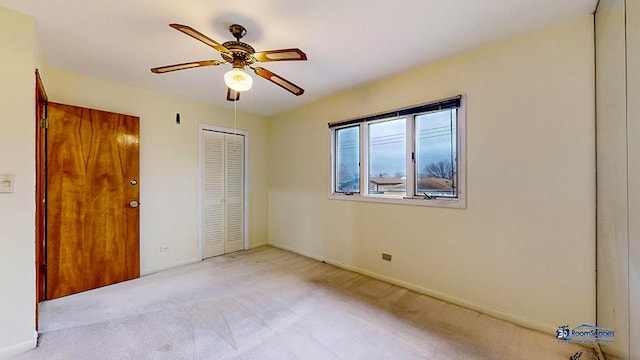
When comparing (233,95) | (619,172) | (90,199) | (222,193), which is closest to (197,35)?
(233,95)

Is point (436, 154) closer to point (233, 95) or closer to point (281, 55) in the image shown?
point (281, 55)

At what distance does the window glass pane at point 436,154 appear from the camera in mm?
2566

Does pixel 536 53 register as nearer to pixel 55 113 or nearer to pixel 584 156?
pixel 584 156

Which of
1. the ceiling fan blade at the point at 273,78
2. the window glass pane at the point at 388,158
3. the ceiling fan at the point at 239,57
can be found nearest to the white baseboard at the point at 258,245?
the window glass pane at the point at 388,158

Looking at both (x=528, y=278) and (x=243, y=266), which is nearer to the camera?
(x=528, y=278)

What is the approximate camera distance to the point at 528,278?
6.89 ft

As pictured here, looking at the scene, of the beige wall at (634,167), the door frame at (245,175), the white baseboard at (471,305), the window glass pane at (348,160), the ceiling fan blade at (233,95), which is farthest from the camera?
the door frame at (245,175)

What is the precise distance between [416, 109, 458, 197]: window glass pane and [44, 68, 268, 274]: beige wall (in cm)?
309

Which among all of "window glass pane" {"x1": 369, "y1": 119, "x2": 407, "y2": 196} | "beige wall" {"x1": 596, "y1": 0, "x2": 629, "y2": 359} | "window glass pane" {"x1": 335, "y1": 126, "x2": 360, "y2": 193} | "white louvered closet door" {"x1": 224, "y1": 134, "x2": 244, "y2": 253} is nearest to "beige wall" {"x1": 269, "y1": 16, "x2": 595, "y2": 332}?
"beige wall" {"x1": 596, "y1": 0, "x2": 629, "y2": 359}

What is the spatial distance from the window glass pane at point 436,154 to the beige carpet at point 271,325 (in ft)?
3.84

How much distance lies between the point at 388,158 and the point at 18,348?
3.58 metres

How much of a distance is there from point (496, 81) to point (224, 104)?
3576 millimetres

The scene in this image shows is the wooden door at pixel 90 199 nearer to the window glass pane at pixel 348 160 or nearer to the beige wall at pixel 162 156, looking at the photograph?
the beige wall at pixel 162 156

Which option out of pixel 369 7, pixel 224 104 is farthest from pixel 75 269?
pixel 369 7
